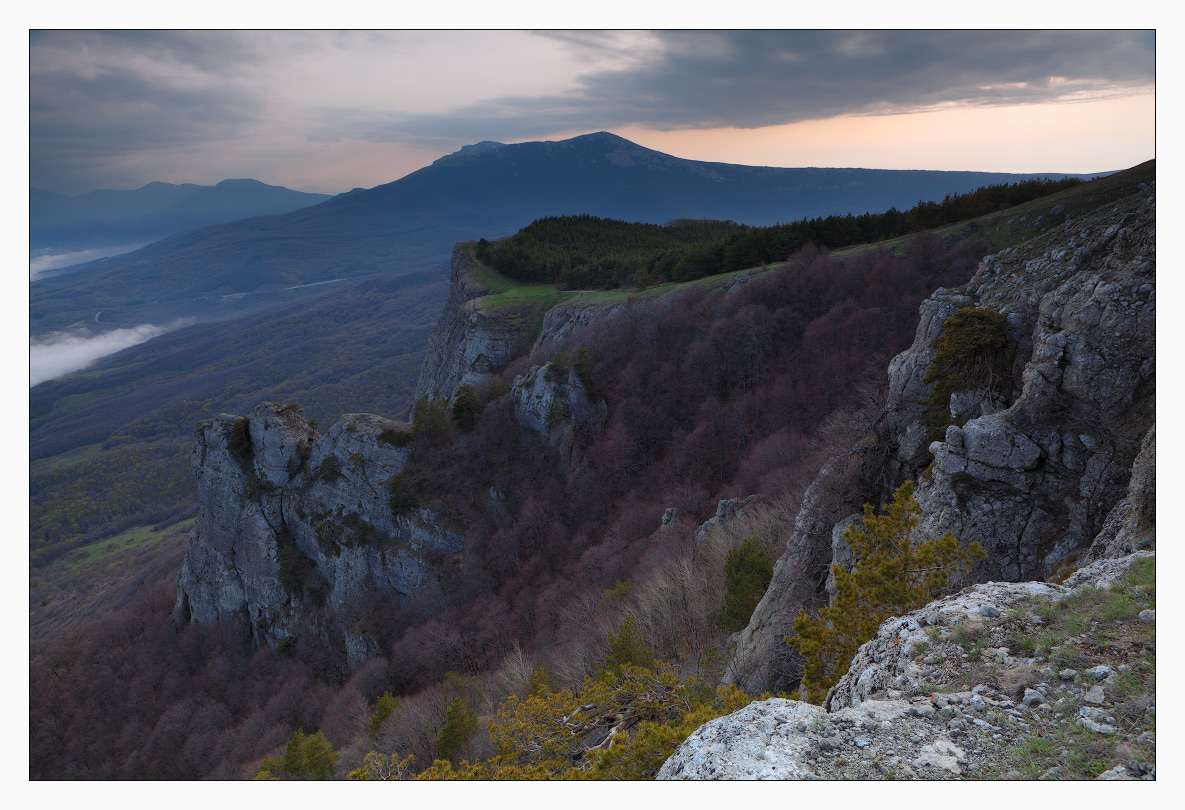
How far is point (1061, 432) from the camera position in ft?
33.2

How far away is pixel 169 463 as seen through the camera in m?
118

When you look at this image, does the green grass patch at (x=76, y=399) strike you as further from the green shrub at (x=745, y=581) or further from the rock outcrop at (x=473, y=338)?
the green shrub at (x=745, y=581)

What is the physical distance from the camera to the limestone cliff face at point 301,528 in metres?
42.4

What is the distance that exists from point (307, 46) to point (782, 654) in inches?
618

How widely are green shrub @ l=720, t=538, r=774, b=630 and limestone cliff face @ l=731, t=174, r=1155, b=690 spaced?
4523 mm

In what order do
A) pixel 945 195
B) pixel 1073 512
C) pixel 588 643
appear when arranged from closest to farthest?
1. pixel 1073 512
2. pixel 588 643
3. pixel 945 195

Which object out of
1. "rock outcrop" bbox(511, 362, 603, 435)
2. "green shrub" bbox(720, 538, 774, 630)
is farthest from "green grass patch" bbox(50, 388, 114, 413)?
"green shrub" bbox(720, 538, 774, 630)

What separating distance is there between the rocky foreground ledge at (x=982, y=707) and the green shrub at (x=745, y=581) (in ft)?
34.2

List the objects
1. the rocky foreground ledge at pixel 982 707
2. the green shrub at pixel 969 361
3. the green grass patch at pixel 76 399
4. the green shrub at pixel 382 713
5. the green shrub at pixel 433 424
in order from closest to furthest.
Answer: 1. the rocky foreground ledge at pixel 982 707
2. the green shrub at pixel 969 361
3. the green shrub at pixel 382 713
4. the green shrub at pixel 433 424
5. the green grass patch at pixel 76 399

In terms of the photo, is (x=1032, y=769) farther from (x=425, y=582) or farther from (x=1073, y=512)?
(x=425, y=582)

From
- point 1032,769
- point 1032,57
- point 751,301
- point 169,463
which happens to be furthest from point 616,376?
point 169,463

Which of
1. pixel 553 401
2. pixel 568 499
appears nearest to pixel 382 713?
pixel 568 499

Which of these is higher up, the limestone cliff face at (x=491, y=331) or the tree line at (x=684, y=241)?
the tree line at (x=684, y=241)

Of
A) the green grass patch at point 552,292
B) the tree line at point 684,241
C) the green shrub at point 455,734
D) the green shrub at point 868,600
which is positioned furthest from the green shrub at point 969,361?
the green grass patch at point 552,292
